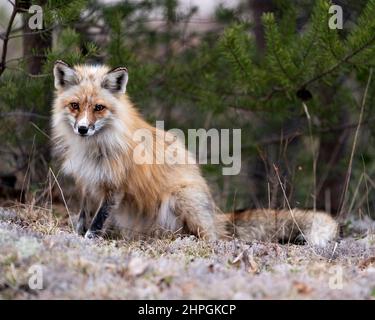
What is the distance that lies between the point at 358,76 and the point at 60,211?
14.3 ft

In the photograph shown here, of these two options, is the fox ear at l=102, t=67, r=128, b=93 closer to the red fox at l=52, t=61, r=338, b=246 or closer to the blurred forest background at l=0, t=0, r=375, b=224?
the red fox at l=52, t=61, r=338, b=246

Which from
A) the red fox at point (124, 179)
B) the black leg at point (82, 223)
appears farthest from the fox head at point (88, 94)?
the black leg at point (82, 223)

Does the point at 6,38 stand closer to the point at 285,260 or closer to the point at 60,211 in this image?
the point at 60,211

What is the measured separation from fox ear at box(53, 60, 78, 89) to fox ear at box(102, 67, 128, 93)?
0.32 metres

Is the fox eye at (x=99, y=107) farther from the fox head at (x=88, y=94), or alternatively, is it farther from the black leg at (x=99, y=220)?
the black leg at (x=99, y=220)

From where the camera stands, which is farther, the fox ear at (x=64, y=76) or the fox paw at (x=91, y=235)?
the fox ear at (x=64, y=76)

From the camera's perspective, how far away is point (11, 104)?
6.75 meters

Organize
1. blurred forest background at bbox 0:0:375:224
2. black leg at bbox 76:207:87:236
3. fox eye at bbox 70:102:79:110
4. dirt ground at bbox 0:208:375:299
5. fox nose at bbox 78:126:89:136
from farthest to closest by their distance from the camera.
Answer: blurred forest background at bbox 0:0:375:224 < black leg at bbox 76:207:87:236 < fox eye at bbox 70:102:79:110 < fox nose at bbox 78:126:89:136 < dirt ground at bbox 0:208:375:299

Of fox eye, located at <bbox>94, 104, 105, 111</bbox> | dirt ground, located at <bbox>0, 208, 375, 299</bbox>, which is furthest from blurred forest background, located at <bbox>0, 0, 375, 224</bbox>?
dirt ground, located at <bbox>0, 208, 375, 299</bbox>

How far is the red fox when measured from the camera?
5746 millimetres

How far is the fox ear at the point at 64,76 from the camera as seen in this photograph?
5662 mm

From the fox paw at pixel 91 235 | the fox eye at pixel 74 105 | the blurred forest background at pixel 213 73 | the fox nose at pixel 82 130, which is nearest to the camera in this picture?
the fox nose at pixel 82 130

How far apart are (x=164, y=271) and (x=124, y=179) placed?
2.08 m

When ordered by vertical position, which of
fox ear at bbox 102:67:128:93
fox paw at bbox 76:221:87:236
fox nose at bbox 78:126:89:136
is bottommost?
fox paw at bbox 76:221:87:236
